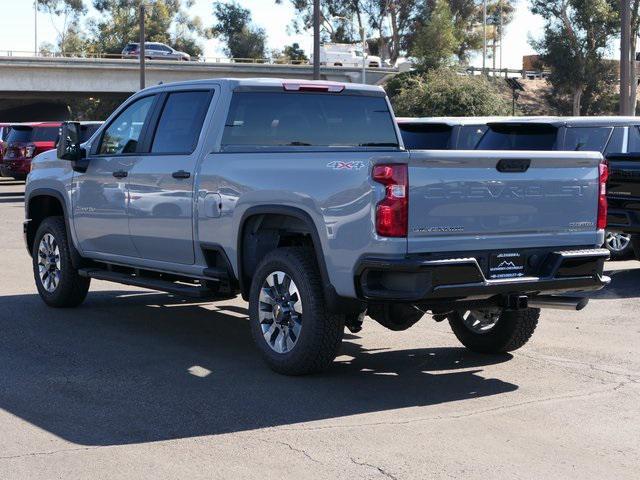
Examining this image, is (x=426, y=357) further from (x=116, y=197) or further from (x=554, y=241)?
(x=116, y=197)

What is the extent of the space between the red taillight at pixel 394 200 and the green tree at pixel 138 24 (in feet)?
356

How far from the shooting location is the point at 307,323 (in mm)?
7066

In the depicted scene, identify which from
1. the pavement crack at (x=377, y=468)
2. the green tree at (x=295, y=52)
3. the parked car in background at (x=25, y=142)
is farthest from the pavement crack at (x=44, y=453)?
the green tree at (x=295, y=52)

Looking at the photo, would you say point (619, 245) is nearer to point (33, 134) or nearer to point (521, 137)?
point (521, 137)

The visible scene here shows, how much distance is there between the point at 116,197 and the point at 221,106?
152cm

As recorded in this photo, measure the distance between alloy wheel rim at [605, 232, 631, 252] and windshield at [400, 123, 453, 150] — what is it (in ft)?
8.53

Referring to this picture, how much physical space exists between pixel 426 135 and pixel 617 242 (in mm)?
3094

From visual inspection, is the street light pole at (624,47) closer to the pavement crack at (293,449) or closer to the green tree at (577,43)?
the pavement crack at (293,449)

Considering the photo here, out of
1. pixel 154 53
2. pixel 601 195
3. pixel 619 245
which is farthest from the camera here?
pixel 154 53

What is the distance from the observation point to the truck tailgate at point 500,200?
21.6ft

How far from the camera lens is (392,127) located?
8.88 m

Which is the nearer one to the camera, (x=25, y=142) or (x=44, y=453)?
(x=44, y=453)

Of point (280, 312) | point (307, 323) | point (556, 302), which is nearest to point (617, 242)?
point (556, 302)

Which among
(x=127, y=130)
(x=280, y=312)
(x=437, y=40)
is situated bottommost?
(x=280, y=312)
